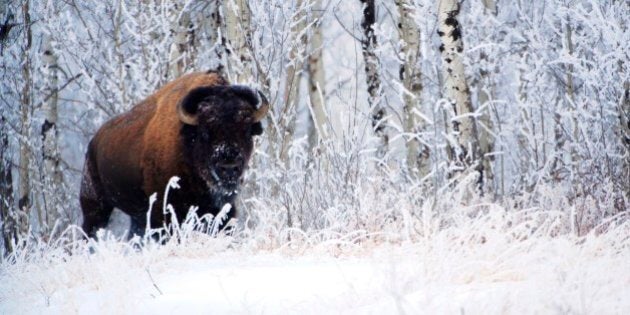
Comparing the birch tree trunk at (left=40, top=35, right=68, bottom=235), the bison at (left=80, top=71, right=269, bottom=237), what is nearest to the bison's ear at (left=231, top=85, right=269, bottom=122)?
the bison at (left=80, top=71, right=269, bottom=237)

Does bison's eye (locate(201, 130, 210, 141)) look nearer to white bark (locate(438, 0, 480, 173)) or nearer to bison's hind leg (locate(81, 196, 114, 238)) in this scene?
white bark (locate(438, 0, 480, 173))

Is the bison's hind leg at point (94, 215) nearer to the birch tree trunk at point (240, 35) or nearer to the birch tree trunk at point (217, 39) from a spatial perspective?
the birch tree trunk at point (240, 35)

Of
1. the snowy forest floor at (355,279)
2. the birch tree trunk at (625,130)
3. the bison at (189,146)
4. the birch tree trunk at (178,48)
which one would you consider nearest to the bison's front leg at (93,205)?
the bison at (189,146)

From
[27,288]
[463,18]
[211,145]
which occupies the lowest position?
[27,288]

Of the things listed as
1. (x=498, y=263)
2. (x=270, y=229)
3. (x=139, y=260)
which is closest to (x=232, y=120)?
(x=270, y=229)

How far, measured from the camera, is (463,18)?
16.3 metres

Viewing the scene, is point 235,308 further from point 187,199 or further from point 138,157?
point 138,157

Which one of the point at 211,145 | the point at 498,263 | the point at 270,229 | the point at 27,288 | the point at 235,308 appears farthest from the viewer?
the point at 211,145

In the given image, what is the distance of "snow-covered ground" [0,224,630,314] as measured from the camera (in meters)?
4.05

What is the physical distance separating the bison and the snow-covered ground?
9.49 ft

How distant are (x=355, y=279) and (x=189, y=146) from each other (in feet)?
16.0

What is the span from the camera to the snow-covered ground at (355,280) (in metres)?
4.05

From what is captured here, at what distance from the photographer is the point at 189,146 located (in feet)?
30.2

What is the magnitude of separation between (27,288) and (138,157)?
423 centimetres
